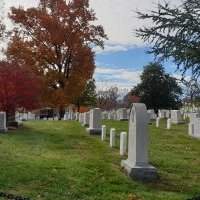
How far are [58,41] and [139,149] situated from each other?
37.3 meters

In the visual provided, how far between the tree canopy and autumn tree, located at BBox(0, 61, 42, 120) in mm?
36027

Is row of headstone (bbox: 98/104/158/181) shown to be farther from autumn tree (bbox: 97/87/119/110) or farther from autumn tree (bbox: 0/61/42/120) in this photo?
autumn tree (bbox: 97/87/119/110)

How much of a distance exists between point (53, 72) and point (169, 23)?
3823 cm

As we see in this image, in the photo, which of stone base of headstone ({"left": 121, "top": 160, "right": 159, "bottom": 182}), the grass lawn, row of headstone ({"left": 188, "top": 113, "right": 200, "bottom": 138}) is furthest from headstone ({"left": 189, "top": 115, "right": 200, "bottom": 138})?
stone base of headstone ({"left": 121, "top": 160, "right": 159, "bottom": 182})

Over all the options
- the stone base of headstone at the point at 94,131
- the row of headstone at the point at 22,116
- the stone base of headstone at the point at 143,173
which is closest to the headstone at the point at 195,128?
the stone base of headstone at the point at 94,131

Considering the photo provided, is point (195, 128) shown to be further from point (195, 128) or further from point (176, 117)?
point (176, 117)

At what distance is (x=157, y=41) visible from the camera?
1305cm

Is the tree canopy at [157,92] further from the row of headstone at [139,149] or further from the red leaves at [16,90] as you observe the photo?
the row of headstone at [139,149]

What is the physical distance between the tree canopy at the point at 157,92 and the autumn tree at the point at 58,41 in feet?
53.7

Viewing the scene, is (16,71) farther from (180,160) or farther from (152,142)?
(180,160)

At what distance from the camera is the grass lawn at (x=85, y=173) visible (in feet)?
36.2

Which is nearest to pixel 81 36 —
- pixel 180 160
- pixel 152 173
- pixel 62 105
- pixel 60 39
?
pixel 60 39

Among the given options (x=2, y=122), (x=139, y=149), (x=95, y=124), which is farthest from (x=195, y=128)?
(x=139, y=149)

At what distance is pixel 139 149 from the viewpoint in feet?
44.3
